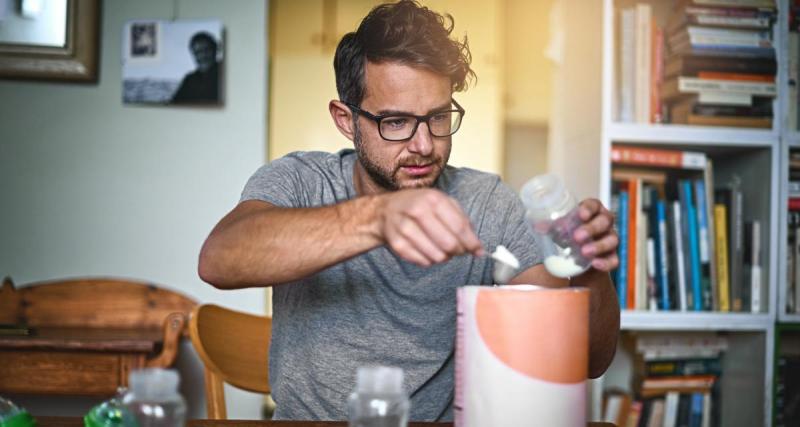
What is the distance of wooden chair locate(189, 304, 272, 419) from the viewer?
1.20 m

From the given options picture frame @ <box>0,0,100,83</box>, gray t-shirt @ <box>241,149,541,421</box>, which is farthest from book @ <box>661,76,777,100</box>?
picture frame @ <box>0,0,100,83</box>

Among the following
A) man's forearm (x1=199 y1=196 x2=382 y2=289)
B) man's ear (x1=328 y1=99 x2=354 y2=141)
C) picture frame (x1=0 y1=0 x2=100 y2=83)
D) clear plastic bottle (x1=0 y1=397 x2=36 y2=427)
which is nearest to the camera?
clear plastic bottle (x1=0 y1=397 x2=36 y2=427)

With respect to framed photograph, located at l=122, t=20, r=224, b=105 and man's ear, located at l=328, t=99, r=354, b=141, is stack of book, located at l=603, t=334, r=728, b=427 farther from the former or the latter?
framed photograph, located at l=122, t=20, r=224, b=105

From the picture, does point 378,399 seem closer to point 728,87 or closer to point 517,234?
point 517,234

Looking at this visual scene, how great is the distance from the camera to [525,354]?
21.3 inches

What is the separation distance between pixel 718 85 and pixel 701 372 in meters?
0.79

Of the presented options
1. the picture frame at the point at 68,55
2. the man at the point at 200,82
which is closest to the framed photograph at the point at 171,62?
the man at the point at 200,82

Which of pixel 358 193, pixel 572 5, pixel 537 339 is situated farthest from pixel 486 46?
pixel 537 339

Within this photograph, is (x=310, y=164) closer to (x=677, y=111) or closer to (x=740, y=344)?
(x=677, y=111)

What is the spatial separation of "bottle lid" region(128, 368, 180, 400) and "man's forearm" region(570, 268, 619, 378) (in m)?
0.59

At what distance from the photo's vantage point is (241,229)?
0.86 metres

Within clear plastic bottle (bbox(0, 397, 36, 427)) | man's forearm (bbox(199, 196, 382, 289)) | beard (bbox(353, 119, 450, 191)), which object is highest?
beard (bbox(353, 119, 450, 191))

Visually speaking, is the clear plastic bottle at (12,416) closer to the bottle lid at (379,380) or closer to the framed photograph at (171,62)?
the bottle lid at (379,380)

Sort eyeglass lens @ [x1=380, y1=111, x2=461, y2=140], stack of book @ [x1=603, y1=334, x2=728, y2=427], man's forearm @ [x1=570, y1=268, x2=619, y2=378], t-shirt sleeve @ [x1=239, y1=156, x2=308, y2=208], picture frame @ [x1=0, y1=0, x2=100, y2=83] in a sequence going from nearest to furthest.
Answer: man's forearm @ [x1=570, y1=268, x2=619, y2=378]
t-shirt sleeve @ [x1=239, y1=156, x2=308, y2=208]
eyeglass lens @ [x1=380, y1=111, x2=461, y2=140]
stack of book @ [x1=603, y1=334, x2=728, y2=427]
picture frame @ [x1=0, y1=0, x2=100, y2=83]
